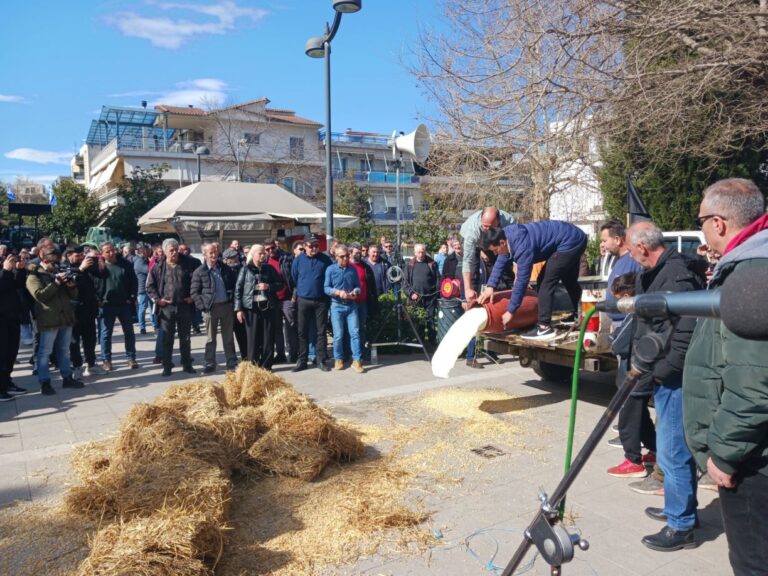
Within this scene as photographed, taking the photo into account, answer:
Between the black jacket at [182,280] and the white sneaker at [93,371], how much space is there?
4.63 ft

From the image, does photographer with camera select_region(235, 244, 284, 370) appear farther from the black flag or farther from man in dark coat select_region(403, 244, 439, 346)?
the black flag

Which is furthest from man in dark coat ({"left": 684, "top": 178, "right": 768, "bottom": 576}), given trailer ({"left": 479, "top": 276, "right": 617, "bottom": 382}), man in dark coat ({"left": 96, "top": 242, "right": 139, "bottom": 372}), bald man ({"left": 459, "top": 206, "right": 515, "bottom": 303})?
man in dark coat ({"left": 96, "top": 242, "right": 139, "bottom": 372})

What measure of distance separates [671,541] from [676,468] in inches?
17.5

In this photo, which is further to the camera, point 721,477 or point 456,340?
point 456,340

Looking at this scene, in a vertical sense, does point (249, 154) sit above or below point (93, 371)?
above

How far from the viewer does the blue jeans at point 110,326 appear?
9516 millimetres

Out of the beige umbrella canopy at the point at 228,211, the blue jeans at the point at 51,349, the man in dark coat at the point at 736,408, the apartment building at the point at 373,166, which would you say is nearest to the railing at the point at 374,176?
the apartment building at the point at 373,166

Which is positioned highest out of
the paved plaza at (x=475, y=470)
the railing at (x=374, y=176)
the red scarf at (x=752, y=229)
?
the railing at (x=374, y=176)

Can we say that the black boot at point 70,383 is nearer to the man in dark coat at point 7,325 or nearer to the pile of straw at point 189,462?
the man in dark coat at point 7,325

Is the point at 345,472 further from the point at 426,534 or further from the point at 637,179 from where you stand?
the point at 637,179

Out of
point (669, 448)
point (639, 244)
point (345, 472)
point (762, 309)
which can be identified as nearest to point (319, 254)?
point (345, 472)

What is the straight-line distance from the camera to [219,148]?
42938 mm

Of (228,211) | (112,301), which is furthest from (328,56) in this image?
(112,301)

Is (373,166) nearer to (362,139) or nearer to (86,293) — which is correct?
(362,139)
